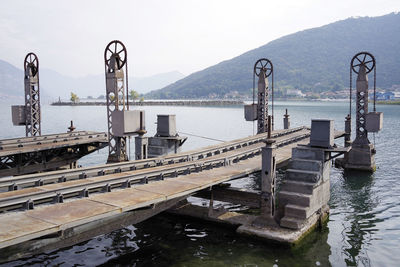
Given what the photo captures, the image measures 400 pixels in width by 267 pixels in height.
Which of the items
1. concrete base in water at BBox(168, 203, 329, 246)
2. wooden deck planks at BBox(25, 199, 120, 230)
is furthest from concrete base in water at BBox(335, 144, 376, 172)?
wooden deck planks at BBox(25, 199, 120, 230)

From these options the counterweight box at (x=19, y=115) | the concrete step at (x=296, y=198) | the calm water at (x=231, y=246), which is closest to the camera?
the calm water at (x=231, y=246)

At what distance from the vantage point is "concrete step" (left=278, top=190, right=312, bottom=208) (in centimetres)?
1992

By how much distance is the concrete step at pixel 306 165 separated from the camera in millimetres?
21000

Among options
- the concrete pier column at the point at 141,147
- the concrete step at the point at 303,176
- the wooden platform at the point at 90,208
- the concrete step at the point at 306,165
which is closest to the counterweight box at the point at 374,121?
the concrete step at the point at 306,165

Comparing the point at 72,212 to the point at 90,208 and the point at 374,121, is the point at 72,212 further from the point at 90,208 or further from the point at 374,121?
the point at 374,121

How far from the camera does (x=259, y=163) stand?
77.8ft

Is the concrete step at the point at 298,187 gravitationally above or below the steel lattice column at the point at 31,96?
below

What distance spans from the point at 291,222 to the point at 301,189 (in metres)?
2.05

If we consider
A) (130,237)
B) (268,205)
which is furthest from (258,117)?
(130,237)

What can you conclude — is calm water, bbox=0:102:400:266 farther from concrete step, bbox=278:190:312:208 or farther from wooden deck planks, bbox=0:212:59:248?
wooden deck planks, bbox=0:212:59:248

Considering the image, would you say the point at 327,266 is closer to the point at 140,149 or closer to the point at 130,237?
the point at 130,237

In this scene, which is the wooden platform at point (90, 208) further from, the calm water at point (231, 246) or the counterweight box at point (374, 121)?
the counterweight box at point (374, 121)

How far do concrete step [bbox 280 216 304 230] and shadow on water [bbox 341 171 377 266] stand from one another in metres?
2.85

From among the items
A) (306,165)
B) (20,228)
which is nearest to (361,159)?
(306,165)
